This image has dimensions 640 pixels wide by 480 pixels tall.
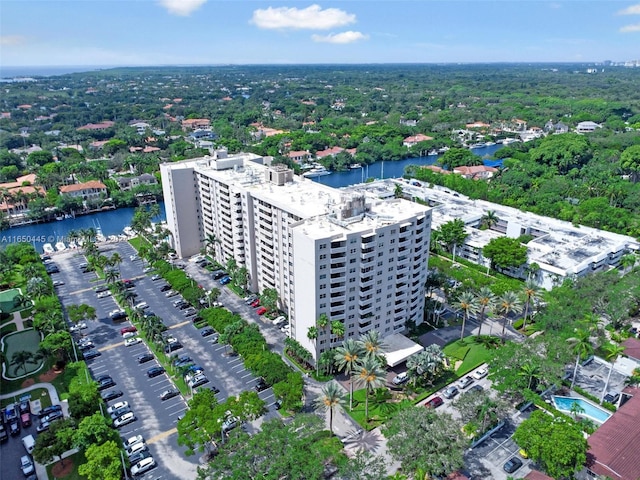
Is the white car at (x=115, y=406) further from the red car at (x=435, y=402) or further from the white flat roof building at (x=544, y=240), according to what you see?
the white flat roof building at (x=544, y=240)

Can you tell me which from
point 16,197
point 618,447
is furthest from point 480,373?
point 16,197

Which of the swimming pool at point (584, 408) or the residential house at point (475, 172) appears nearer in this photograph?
the swimming pool at point (584, 408)

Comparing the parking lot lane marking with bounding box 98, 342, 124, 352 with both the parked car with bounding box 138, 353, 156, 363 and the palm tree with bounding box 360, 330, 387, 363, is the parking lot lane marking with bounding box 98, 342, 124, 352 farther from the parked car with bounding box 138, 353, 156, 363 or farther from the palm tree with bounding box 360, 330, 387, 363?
the palm tree with bounding box 360, 330, 387, 363

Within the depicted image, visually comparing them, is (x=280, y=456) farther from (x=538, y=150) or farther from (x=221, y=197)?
(x=538, y=150)

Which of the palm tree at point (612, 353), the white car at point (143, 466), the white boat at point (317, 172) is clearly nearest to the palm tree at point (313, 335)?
the white car at point (143, 466)

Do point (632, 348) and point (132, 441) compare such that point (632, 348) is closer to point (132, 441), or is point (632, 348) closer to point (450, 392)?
point (450, 392)

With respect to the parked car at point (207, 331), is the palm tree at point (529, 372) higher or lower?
higher

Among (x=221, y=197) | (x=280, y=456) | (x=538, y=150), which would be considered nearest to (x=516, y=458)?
(x=280, y=456)
